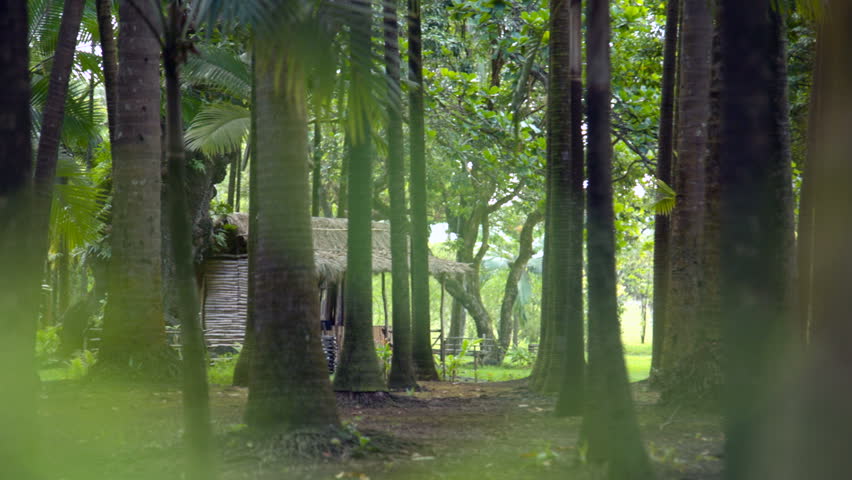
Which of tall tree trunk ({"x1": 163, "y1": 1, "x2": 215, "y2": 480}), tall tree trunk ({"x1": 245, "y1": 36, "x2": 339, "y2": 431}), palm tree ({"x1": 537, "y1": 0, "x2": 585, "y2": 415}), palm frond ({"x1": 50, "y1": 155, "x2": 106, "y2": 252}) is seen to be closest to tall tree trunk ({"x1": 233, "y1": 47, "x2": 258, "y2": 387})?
palm frond ({"x1": 50, "y1": 155, "x2": 106, "y2": 252})

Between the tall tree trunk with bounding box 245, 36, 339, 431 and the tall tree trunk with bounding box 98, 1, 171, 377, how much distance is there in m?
4.40

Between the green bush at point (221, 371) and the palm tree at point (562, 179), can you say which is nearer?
the palm tree at point (562, 179)

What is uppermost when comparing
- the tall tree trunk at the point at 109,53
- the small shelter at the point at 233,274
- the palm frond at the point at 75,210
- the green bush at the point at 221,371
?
the tall tree trunk at the point at 109,53

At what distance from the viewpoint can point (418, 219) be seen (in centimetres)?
1650

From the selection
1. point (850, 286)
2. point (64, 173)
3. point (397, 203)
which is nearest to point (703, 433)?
point (850, 286)

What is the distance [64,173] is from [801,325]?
10.5 metres

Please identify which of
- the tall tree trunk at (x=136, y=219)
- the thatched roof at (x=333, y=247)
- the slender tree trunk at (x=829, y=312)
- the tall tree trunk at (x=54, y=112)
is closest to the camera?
the slender tree trunk at (x=829, y=312)

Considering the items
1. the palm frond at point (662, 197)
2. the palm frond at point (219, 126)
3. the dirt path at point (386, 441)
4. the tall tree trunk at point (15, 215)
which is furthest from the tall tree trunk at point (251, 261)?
the tall tree trunk at point (15, 215)

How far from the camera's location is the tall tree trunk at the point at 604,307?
6191mm

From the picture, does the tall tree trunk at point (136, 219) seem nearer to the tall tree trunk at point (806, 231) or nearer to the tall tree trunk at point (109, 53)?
the tall tree trunk at point (109, 53)

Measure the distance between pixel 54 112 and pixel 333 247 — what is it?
12438 millimetres

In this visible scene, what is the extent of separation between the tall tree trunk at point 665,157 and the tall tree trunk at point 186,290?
338 inches

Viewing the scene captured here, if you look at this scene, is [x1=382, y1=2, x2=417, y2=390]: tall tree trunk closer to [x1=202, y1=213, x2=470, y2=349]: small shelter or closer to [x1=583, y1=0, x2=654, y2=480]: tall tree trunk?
[x1=202, y1=213, x2=470, y2=349]: small shelter

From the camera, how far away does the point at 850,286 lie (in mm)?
5723
